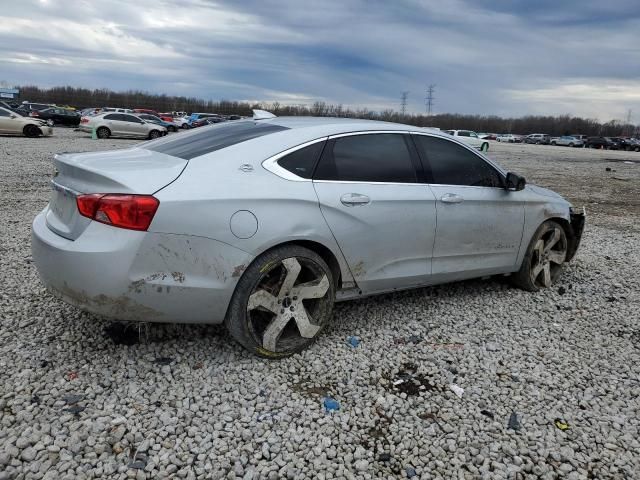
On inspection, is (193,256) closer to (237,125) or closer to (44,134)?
(237,125)

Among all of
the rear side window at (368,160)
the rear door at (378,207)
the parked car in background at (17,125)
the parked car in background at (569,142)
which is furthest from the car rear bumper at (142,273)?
the parked car in background at (569,142)

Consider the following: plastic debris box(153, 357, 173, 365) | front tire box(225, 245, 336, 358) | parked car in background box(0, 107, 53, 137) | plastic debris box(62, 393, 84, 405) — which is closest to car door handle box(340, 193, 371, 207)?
front tire box(225, 245, 336, 358)

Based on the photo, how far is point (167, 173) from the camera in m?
3.12

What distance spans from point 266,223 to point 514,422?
185cm

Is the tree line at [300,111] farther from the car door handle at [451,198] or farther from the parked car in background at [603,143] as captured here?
the car door handle at [451,198]

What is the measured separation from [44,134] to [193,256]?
2608cm

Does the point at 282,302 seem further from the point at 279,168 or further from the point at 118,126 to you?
the point at 118,126

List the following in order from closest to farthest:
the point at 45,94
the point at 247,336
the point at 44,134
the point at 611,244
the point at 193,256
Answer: the point at 193,256 → the point at 247,336 → the point at 611,244 → the point at 44,134 → the point at 45,94

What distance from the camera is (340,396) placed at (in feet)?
10.3

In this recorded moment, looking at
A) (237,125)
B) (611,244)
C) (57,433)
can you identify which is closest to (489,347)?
(237,125)

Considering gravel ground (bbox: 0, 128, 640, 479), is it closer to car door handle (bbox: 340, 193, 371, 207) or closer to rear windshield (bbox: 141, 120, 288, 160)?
car door handle (bbox: 340, 193, 371, 207)

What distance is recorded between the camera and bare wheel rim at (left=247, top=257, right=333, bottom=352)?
3348mm

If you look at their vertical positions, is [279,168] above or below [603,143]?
below

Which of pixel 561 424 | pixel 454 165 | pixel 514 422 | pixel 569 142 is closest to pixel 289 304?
pixel 514 422
